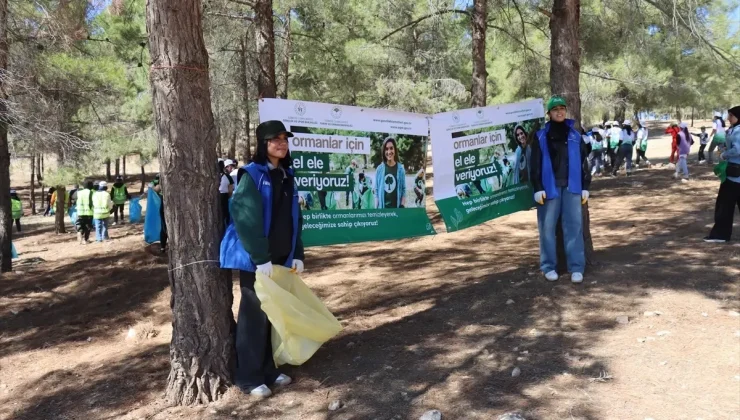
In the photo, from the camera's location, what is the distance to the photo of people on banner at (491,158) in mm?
5520

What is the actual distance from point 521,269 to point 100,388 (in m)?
4.06

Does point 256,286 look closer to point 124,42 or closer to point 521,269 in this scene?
point 521,269

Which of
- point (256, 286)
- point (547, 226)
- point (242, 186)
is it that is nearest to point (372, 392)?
point (256, 286)

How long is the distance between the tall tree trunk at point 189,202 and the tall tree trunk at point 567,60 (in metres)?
3.40

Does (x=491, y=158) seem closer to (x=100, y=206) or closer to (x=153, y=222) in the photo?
(x=153, y=222)

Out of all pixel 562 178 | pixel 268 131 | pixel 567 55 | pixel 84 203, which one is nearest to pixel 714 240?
pixel 562 178

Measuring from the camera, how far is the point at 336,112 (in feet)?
16.0

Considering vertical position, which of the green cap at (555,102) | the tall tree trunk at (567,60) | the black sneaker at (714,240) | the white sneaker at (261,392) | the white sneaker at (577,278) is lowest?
the white sneaker at (261,392)

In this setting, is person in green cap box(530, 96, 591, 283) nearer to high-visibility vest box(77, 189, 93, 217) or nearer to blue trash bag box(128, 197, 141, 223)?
high-visibility vest box(77, 189, 93, 217)

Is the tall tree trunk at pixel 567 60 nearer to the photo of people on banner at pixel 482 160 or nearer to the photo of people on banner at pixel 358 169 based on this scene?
the photo of people on banner at pixel 482 160

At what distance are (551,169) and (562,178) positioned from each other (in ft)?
0.41

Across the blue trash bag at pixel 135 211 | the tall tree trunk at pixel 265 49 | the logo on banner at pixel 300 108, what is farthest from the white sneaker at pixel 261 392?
the blue trash bag at pixel 135 211

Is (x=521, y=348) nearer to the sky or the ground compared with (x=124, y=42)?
nearer to the ground

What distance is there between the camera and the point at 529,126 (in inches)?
227
